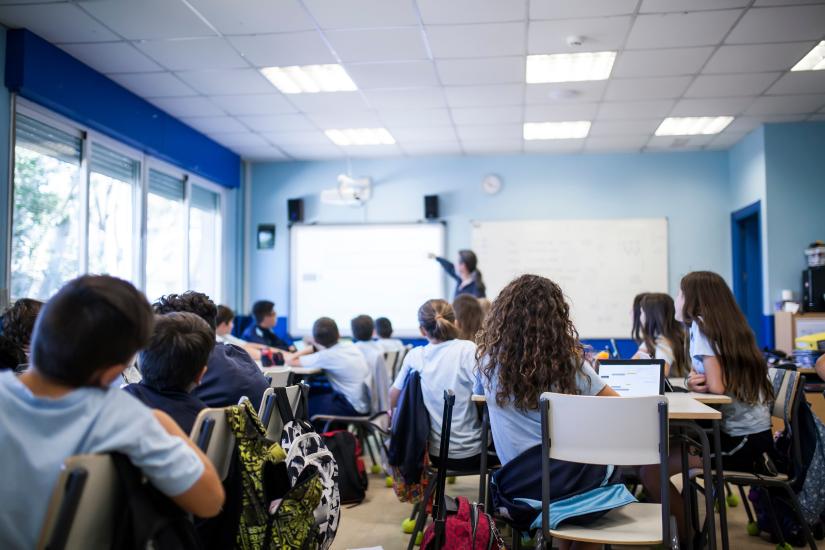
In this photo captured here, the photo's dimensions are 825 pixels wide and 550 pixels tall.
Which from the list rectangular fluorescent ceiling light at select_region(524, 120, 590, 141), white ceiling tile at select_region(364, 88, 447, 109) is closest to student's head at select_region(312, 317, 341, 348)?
white ceiling tile at select_region(364, 88, 447, 109)

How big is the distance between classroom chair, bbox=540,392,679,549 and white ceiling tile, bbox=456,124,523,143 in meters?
4.81

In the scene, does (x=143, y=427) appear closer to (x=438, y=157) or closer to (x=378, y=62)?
(x=378, y=62)

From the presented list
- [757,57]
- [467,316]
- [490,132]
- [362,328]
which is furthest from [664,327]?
[490,132]

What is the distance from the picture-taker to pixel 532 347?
2254 mm

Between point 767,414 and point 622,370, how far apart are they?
2.12 ft

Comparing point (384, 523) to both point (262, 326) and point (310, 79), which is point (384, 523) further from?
point (310, 79)

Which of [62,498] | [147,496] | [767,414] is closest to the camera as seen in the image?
[62,498]

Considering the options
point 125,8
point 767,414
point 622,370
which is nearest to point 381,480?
point 622,370

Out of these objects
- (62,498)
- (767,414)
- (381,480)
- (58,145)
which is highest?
(58,145)

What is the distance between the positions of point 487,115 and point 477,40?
5.69 feet

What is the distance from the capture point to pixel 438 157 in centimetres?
781

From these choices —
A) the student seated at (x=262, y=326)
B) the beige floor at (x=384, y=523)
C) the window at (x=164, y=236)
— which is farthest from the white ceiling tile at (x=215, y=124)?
the beige floor at (x=384, y=523)

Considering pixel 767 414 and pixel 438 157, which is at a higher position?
pixel 438 157

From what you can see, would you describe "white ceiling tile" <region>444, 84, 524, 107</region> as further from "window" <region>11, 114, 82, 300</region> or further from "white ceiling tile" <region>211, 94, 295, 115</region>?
"window" <region>11, 114, 82, 300</region>
